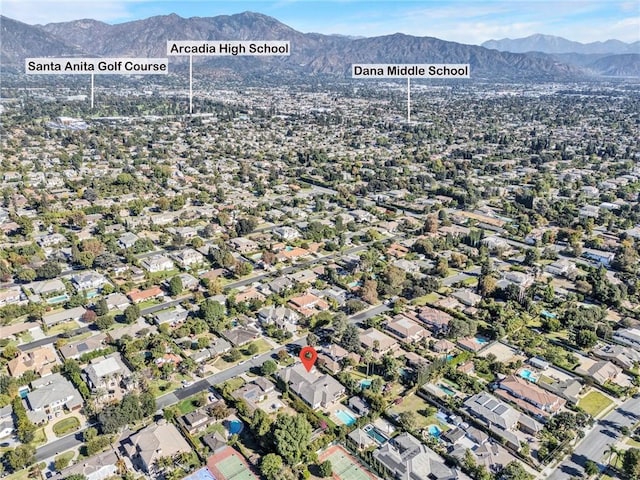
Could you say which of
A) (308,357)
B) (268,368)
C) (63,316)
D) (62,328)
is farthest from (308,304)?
(63,316)

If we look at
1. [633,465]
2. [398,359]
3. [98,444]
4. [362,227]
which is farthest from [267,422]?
[362,227]

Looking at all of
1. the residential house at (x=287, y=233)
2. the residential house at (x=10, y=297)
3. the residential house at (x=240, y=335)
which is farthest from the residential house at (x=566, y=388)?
the residential house at (x=10, y=297)

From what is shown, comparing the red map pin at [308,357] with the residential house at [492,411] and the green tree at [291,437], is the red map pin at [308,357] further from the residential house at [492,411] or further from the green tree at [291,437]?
the residential house at [492,411]

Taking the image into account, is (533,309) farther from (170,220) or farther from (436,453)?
(170,220)

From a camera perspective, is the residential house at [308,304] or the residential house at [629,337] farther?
the residential house at [308,304]

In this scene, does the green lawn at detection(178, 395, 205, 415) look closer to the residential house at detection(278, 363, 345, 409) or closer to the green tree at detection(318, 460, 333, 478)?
the residential house at detection(278, 363, 345, 409)

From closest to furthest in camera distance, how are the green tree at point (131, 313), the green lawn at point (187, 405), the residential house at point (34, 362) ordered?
the green lawn at point (187, 405) < the residential house at point (34, 362) < the green tree at point (131, 313)

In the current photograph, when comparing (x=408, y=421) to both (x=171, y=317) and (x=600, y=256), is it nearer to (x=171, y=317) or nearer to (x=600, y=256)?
(x=171, y=317)
